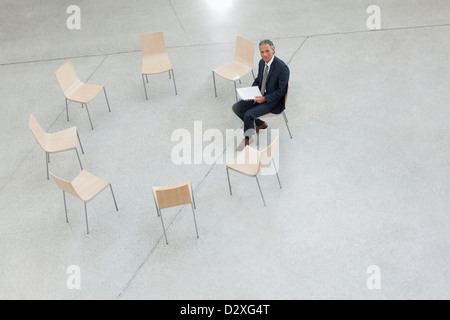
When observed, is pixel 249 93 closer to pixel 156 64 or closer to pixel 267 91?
pixel 267 91

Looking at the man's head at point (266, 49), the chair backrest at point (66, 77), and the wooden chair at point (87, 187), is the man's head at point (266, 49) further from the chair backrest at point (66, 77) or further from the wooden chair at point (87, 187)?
the chair backrest at point (66, 77)

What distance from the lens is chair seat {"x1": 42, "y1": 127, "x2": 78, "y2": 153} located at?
643 cm

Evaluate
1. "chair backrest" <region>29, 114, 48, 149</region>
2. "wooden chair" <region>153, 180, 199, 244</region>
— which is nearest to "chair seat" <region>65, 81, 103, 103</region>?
"chair backrest" <region>29, 114, 48, 149</region>

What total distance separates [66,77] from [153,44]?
1.45 m

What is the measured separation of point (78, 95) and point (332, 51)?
4.13 metres

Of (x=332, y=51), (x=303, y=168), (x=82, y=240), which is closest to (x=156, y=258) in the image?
(x=82, y=240)

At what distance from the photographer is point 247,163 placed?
5.98 m

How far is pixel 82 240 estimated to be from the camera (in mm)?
5746

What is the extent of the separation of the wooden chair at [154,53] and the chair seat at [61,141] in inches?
61.2

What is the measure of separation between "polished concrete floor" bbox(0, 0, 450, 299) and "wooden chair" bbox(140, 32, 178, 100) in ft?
1.39

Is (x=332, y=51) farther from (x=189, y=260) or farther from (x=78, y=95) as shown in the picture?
(x=189, y=260)

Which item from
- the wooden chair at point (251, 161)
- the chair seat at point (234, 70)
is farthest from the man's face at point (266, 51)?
the wooden chair at point (251, 161)

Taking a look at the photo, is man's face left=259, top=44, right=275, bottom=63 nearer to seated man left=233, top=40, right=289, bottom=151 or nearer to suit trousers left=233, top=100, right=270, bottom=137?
seated man left=233, top=40, right=289, bottom=151
